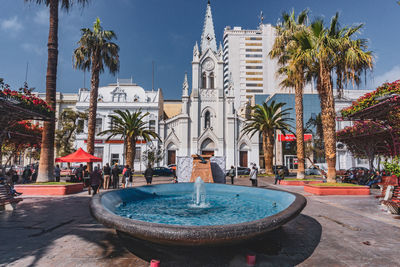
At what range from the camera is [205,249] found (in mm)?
4395

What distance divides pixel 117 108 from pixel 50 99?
29424 mm

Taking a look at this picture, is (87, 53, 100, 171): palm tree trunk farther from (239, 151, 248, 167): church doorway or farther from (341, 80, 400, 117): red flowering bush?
(239, 151, 248, 167): church doorway

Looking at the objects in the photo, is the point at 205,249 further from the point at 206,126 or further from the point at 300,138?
the point at 206,126

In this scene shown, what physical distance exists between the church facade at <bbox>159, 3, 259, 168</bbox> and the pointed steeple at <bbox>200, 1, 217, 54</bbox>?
2882mm

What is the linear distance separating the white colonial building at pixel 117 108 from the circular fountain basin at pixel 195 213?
95.1ft

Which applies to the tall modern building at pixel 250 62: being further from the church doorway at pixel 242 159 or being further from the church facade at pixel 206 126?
the church doorway at pixel 242 159

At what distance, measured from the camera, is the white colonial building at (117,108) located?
128 ft

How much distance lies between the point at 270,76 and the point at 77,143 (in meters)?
76.4

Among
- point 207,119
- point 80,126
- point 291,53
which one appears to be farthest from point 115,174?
point 80,126

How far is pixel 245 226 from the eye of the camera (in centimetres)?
349

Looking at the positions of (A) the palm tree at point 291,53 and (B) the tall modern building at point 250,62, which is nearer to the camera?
(A) the palm tree at point 291,53

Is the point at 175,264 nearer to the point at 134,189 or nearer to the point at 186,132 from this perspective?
the point at 134,189

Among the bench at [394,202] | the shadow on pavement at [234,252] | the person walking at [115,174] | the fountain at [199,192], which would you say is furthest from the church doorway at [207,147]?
the shadow on pavement at [234,252]

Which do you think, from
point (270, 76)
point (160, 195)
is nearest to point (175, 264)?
point (160, 195)
